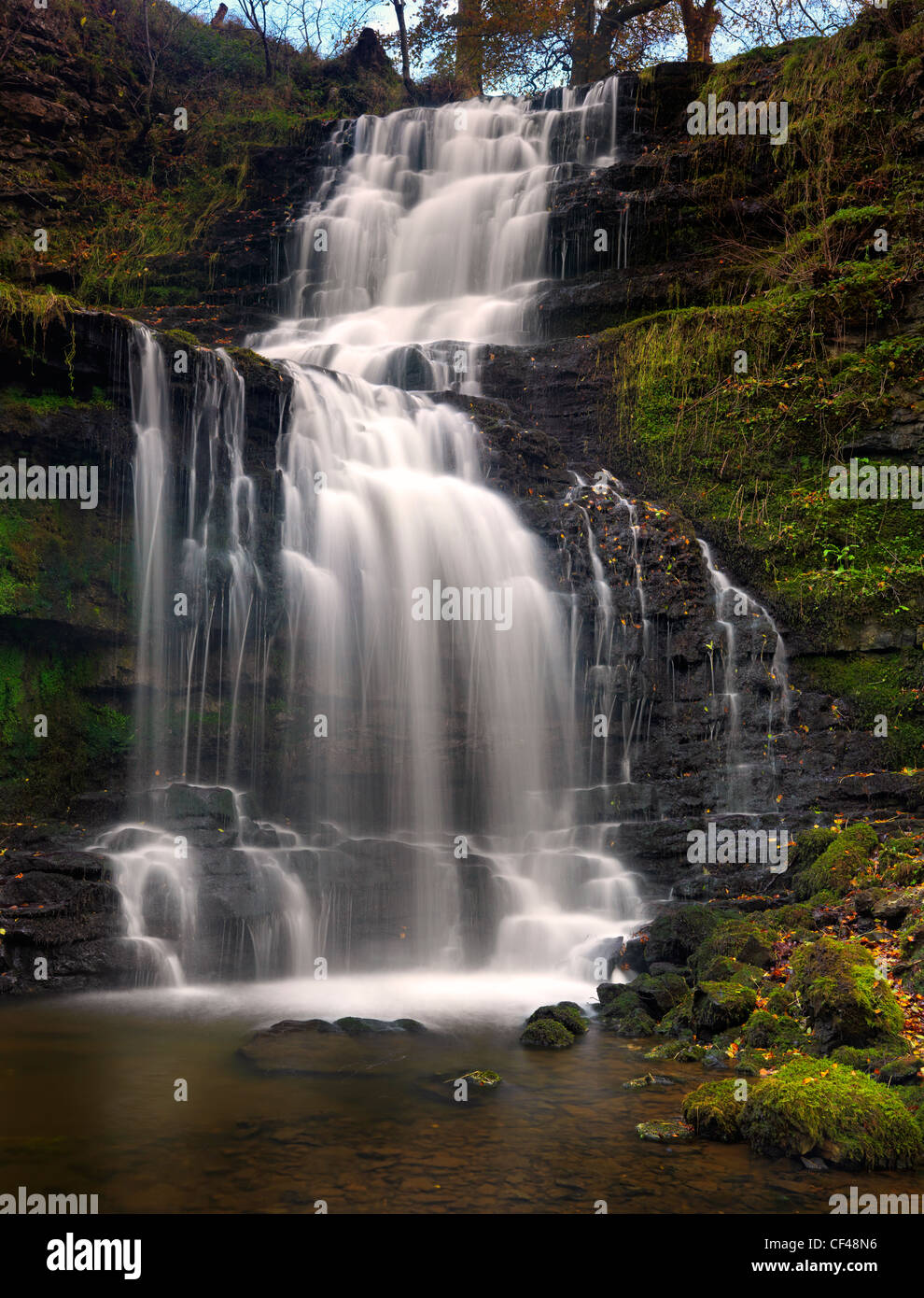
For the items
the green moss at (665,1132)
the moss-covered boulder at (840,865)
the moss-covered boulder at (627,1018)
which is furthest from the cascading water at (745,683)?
the green moss at (665,1132)

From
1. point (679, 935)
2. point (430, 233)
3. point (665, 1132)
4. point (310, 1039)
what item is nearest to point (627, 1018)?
point (679, 935)

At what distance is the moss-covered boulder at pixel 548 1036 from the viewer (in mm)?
7621

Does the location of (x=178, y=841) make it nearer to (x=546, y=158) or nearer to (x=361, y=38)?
(x=546, y=158)

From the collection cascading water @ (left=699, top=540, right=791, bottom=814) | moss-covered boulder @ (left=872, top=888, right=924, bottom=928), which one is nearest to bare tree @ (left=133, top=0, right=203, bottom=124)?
cascading water @ (left=699, top=540, right=791, bottom=814)

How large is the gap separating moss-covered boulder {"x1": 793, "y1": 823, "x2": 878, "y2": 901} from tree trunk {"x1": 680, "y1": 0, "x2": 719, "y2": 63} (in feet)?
75.0

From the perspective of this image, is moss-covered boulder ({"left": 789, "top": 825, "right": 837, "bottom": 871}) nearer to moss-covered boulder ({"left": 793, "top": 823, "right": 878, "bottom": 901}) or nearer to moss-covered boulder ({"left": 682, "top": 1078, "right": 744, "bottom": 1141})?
moss-covered boulder ({"left": 793, "top": 823, "right": 878, "bottom": 901})

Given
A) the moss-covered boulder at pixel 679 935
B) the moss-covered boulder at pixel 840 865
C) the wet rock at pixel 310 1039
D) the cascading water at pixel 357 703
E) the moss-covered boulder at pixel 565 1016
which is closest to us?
the wet rock at pixel 310 1039

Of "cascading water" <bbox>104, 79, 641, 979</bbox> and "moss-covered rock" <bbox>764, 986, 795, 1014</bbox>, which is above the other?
"cascading water" <bbox>104, 79, 641, 979</bbox>

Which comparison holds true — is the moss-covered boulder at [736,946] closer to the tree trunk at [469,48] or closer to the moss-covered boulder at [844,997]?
the moss-covered boulder at [844,997]

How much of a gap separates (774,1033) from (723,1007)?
1.62 feet

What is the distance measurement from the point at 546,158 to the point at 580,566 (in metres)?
12.4

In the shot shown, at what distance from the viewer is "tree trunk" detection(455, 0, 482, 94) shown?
93.3 feet

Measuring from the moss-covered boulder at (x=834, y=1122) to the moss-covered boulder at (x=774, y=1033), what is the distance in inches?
34.6
